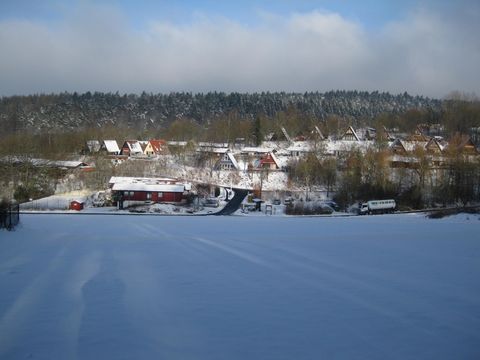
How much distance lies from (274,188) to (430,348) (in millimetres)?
31700

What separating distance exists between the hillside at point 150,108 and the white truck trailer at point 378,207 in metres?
54.7

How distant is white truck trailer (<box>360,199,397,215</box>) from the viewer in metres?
25.5

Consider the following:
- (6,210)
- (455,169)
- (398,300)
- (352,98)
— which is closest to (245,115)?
(352,98)

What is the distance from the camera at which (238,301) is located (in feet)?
16.8

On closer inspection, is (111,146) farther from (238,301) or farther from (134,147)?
(238,301)

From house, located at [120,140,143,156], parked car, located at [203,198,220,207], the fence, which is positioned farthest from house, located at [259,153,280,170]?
the fence

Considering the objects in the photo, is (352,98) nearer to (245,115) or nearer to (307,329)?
(245,115)

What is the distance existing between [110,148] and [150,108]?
41210mm

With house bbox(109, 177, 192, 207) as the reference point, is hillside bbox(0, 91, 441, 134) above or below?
above

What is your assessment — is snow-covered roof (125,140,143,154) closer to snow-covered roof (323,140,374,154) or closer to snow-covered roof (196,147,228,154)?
snow-covered roof (196,147,228,154)

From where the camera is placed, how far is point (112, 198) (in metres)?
28.4

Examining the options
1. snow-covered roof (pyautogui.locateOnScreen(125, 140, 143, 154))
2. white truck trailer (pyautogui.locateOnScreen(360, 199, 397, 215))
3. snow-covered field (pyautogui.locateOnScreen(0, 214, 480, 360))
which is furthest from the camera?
snow-covered roof (pyautogui.locateOnScreen(125, 140, 143, 154))

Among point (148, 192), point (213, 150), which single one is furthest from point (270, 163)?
point (148, 192)

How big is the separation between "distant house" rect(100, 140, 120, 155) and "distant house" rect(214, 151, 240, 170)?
15626 mm
